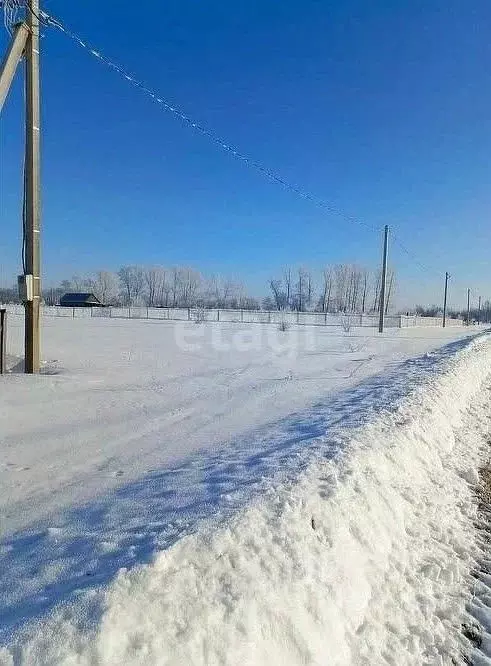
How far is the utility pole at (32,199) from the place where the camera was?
29.9ft

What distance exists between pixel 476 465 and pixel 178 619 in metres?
4.92

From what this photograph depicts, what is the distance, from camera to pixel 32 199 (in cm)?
928

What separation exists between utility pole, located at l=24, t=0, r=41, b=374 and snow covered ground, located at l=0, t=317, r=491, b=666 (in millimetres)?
2515

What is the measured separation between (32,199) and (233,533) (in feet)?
29.3

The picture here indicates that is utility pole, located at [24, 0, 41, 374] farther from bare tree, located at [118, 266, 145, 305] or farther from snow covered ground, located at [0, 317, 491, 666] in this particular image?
bare tree, located at [118, 266, 145, 305]

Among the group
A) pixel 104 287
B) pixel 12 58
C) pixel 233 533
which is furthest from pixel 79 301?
pixel 233 533

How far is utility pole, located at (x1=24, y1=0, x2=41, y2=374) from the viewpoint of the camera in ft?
29.9

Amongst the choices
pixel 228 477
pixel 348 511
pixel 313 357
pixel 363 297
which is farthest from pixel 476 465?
pixel 363 297

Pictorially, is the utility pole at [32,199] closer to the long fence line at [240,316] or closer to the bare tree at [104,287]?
the long fence line at [240,316]

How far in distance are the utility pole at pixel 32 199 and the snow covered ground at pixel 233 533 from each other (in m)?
2.51

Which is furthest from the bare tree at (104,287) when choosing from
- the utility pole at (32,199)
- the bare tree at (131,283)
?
the utility pole at (32,199)

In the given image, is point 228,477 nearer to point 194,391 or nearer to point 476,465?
point 476,465

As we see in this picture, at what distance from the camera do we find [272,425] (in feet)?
20.8

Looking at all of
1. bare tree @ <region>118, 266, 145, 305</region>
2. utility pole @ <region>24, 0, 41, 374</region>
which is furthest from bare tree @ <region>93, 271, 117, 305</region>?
utility pole @ <region>24, 0, 41, 374</region>
